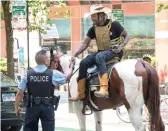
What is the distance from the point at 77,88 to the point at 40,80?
2152 millimetres

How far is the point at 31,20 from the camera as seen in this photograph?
74.7 feet

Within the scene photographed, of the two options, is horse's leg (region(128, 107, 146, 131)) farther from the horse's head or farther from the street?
the street

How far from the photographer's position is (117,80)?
9539 millimetres

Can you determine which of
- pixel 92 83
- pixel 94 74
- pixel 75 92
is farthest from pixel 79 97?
pixel 94 74

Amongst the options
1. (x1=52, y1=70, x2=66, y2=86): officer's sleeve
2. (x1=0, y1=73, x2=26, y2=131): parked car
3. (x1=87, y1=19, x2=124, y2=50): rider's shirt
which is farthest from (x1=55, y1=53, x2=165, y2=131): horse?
(x1=0, y1=73, x2=26, y2=131): parked car

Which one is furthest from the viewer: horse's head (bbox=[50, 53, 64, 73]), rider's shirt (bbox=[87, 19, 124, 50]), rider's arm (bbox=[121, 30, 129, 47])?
horse's head (bbox=[50, 53, 64, 73])

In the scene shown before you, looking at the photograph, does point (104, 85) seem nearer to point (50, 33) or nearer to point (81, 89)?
point (81, 89)

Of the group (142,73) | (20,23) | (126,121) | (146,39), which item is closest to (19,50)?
(20,23)

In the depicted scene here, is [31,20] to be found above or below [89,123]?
above

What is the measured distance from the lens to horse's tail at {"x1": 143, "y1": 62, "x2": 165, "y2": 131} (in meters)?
9.40

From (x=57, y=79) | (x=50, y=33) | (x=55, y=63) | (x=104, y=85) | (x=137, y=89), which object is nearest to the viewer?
(x=57, y=79)

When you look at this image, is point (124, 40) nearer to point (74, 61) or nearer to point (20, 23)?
point (74, 61)

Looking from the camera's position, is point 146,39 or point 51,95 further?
point 146,39

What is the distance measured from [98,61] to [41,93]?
2014 mm
